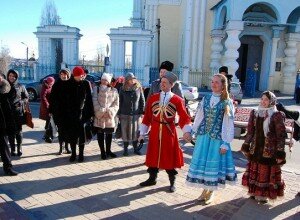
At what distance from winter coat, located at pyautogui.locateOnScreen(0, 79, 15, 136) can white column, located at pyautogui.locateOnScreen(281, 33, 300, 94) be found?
20.6m

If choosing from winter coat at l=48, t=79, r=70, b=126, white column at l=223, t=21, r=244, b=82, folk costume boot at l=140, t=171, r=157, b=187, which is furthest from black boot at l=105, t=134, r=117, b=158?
white column at l=223, t=21, r=244, b=82

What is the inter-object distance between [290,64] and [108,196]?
20.7 m

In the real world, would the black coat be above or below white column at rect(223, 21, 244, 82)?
below

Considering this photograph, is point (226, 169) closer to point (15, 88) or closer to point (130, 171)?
point (130, 171)

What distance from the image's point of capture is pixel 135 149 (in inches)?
298

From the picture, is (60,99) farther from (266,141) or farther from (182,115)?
(266,141)

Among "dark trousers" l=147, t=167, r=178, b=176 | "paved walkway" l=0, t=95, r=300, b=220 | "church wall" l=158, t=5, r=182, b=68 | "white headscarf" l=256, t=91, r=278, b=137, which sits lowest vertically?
"paved walkway" l=0, t=95, r=300, b=220

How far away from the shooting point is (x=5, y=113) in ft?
18.9

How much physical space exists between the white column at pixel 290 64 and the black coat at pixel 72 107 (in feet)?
63.3

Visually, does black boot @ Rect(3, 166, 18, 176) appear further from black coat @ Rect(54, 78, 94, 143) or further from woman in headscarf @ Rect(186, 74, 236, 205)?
woman in headscarf @ Rect(186, 74, 236, 205)

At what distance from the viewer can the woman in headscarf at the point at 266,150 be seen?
4789mm

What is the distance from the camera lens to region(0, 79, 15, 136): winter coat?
5668 mm

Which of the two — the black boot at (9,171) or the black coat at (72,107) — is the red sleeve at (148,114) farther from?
the black boot at (9,171)

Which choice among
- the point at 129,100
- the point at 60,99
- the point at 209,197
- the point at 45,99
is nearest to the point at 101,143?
the point at 129,100
